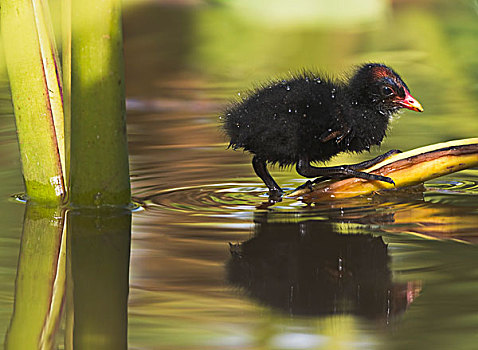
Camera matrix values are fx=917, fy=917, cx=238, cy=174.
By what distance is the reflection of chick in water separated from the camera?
272cm

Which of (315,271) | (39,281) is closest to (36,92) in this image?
(39,281)

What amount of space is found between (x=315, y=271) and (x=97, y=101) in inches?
44.5

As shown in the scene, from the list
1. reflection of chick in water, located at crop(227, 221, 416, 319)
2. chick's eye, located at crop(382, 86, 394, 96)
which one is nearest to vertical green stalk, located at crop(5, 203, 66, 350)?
reflection of chick in water, located at crop(227, 221, 416, 319)

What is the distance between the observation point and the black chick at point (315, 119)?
412cm

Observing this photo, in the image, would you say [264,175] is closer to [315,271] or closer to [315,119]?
[315,119]

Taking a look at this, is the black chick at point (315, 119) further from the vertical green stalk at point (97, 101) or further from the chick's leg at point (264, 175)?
the vertical green stalk at point (97, 101)

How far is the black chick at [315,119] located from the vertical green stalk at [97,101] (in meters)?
0.74

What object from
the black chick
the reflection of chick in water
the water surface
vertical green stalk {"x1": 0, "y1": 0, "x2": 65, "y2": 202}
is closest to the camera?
the water surface

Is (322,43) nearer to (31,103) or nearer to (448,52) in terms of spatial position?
(448,52)

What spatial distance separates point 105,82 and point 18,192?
3.23ft

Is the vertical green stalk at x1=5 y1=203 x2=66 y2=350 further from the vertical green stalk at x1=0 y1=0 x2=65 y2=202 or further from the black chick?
the black chick

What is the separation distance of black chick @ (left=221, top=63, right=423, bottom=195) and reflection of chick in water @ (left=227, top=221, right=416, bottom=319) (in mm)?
554

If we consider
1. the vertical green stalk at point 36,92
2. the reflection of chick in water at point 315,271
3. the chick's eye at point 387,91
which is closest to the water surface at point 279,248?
the reflection of chick in water at point 315,271

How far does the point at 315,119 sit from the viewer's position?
4133mm
